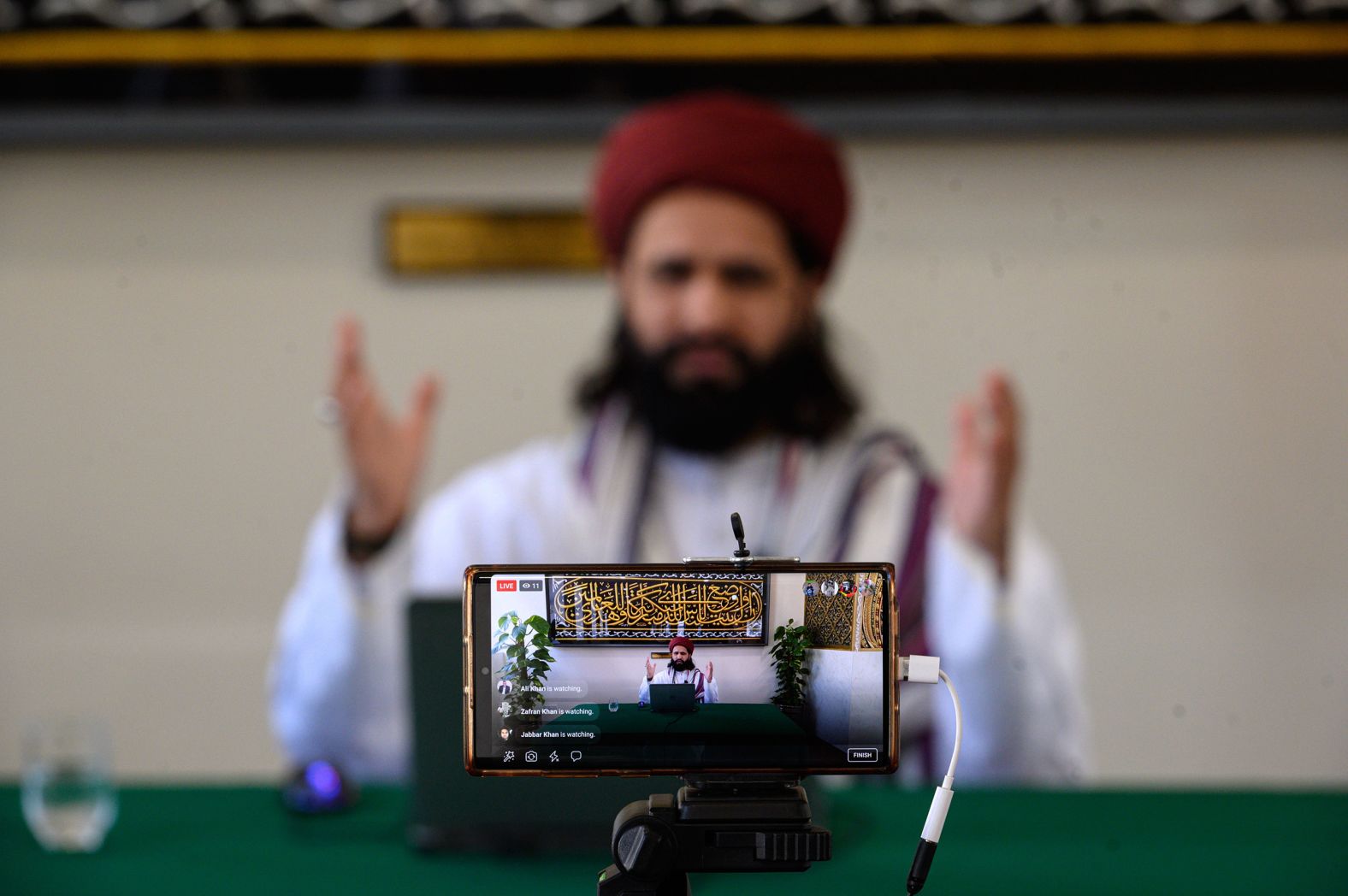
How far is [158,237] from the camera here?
87.7 inches

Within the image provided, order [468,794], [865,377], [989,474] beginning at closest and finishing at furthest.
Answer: [468,794], [989,474], [865,377]

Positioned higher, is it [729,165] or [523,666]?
[729,165]

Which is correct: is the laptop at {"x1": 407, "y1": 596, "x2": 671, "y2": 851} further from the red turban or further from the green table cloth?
the red turban

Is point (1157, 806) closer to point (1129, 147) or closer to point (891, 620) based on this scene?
point (891, 620)

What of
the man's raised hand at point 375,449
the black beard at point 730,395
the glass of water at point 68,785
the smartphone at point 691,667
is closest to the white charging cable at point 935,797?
the smartphone at point 691,667

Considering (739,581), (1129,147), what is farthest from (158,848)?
(1129,147)

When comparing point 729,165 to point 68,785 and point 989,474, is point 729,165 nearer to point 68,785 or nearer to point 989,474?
point 989,474

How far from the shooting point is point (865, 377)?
2232mm

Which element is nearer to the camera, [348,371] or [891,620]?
[891,620]

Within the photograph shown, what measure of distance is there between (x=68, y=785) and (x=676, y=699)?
0.67 m

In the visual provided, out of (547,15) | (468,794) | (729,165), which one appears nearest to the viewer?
(468,794)

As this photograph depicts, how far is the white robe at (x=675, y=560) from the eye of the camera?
5.47 feet

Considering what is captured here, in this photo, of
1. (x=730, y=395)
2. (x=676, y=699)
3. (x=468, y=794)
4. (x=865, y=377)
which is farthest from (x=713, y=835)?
(x=865, y=377)

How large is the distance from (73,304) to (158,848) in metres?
1.49
